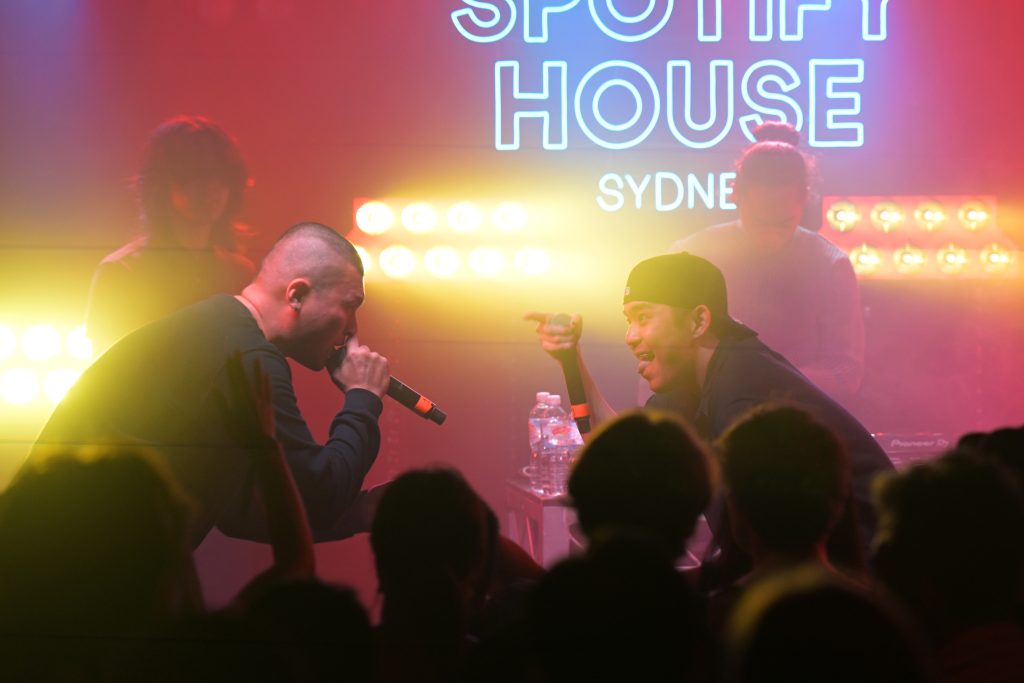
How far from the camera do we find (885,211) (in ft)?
11.6

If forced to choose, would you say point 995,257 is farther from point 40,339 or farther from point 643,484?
point 40,339

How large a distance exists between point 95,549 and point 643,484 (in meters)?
0.67

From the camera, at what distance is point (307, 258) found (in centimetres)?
262

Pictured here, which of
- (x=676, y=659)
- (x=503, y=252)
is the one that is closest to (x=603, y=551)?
(x=676, y=659)

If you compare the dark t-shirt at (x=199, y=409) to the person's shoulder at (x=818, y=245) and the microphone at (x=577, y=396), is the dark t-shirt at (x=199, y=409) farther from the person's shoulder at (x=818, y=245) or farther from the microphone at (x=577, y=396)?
the person's shoulder at (x=818, y=245)

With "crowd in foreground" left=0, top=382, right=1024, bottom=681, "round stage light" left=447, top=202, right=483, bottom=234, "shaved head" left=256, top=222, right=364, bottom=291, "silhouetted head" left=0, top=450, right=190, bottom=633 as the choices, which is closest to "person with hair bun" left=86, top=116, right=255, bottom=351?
"round stage light" left=447, top=202, right=483, bottom=234

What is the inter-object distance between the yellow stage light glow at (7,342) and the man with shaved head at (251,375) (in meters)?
1.08

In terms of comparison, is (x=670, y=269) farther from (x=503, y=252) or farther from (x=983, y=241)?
(x=983, y=241)

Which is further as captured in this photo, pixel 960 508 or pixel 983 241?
pixel 983 241

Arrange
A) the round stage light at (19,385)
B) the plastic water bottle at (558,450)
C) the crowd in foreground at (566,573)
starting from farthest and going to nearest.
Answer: the round stage light at (19,385) < the plastic water bottle at (558,450) < the crowd in foreground at (566,573)

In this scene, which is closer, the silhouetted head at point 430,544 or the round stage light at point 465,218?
the silhouetted head at point 430,544

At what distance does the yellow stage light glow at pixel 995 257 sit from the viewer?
3.54m

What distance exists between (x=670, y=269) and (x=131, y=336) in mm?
1219

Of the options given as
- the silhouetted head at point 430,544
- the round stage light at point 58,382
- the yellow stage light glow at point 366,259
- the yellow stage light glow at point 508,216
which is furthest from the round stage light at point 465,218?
the silhouetted head at point 430,544
